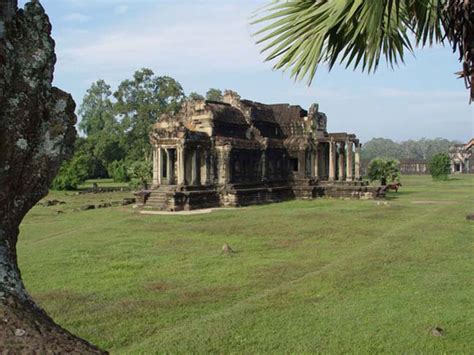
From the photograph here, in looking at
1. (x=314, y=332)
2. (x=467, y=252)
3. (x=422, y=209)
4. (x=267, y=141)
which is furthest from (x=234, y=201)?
(x=314, y=332)

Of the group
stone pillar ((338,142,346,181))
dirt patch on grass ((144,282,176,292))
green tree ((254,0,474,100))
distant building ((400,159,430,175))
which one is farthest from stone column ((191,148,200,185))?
distant building ((400,159,430,175))

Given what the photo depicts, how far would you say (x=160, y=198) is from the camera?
2475 cm

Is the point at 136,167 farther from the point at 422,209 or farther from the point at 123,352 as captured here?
the point at 123,352

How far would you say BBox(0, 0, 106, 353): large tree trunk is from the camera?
8.19 feet

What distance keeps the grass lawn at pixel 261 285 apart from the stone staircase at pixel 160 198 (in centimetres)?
625

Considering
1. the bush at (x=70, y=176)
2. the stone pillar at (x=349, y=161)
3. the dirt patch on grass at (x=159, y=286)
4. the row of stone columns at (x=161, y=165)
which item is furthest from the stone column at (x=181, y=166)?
the bush at (x=70, y=176)

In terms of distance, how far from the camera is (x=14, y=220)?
9.11ft

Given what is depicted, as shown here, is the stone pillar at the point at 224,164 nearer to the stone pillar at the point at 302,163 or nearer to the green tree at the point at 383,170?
the stone pillar at the point at 302,163

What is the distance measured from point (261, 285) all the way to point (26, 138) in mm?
7018

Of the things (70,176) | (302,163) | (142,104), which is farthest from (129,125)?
(302,163)

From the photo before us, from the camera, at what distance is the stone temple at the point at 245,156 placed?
25547 mm

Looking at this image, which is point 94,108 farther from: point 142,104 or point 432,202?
point 432,202

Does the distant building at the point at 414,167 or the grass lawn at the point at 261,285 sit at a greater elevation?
the distant building at the point at 414,167

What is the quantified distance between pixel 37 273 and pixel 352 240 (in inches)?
329
